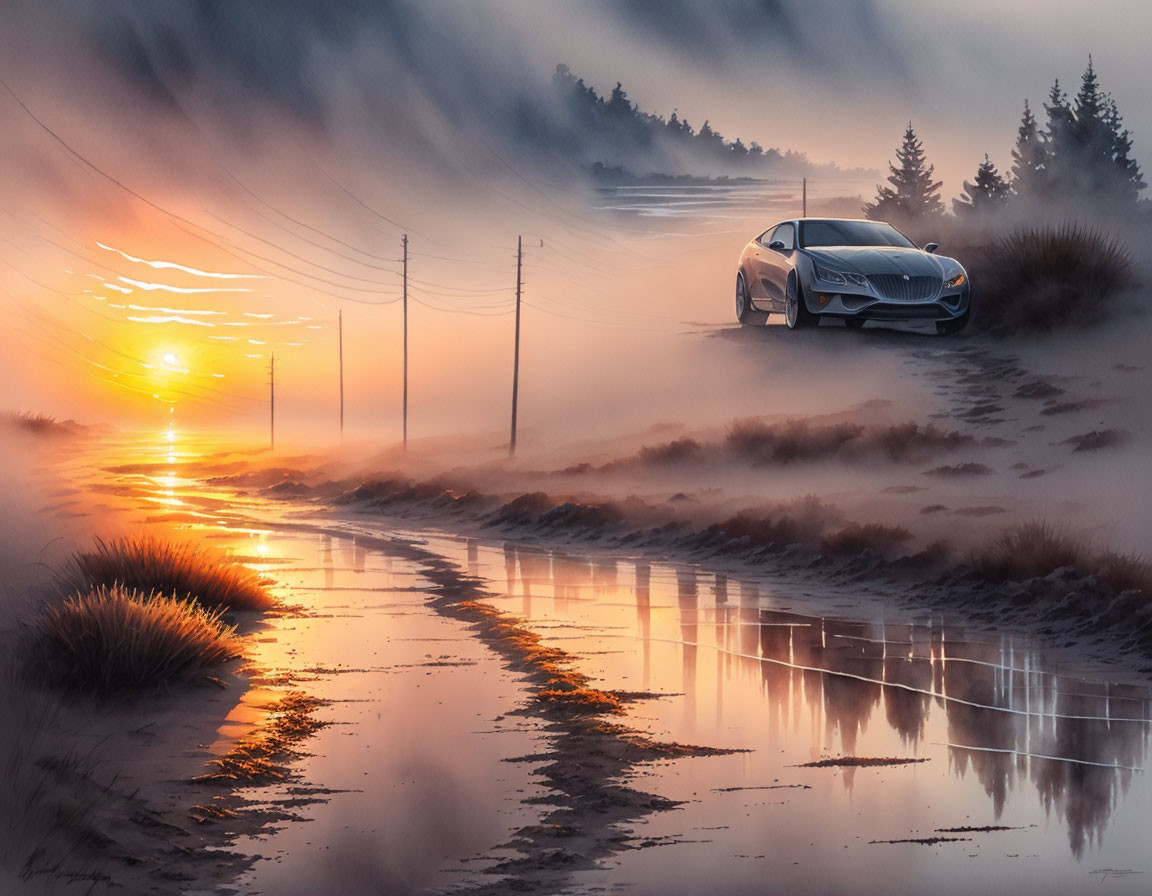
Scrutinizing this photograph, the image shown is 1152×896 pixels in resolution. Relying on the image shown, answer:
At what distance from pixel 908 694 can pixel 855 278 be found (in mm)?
5496

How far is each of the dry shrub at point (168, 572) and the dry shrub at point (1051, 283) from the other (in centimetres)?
1853

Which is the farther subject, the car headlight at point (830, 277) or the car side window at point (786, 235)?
the car side window at point (786, 235)

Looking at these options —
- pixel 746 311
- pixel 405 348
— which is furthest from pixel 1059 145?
pixel 746 311

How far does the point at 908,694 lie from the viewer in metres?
16.8

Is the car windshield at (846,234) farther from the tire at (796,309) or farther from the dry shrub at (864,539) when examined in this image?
the dry shrub at (864,539)

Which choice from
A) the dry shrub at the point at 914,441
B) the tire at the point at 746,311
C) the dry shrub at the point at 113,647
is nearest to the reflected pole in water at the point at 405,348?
the dry shrub at the point at 914,441

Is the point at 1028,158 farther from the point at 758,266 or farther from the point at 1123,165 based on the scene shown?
the point at 758,266

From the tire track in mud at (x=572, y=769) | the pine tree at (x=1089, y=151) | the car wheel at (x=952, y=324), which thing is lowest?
the tire track in mud at (x=572, y=769)

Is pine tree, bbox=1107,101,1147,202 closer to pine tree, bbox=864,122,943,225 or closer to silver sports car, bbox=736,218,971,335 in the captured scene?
pine tree, bbox=864,122,943,225

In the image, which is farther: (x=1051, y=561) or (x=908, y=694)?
(x=1051, y=561)

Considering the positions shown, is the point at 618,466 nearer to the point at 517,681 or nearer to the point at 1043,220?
the point at 1043,220

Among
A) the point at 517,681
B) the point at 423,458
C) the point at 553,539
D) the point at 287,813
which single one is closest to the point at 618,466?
the point at 553,539

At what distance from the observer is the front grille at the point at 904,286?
1938 cm

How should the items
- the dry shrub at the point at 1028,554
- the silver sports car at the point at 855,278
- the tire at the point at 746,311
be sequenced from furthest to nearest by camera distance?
1. the dry shrub at the point at 1028,554
2. the tire at the point at 746,311
3. the silver sports car at the point at 855,278
